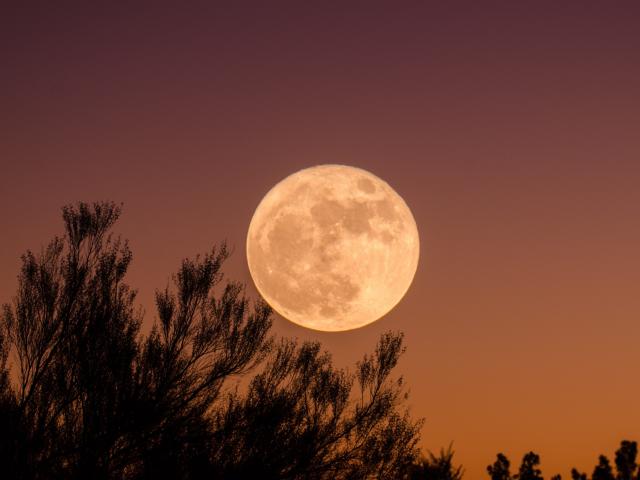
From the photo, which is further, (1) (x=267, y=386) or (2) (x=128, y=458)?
(1) (x=267, y=386)

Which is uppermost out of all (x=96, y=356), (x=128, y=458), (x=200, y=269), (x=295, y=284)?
(x=295, y=284)

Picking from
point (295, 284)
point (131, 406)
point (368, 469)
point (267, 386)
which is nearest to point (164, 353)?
point (131, 406)

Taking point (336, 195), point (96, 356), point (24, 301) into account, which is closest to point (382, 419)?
point (336, 195)

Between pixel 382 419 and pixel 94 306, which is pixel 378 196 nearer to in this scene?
pixel 382 419

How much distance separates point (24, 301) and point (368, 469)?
976cm

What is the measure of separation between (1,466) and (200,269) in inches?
233

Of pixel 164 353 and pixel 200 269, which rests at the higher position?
Answer: pixel 200 269

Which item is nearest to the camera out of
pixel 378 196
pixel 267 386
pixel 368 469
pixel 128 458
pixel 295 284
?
pixel 128 458

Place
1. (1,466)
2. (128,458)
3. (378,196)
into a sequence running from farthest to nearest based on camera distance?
(378,196) → (128,458) → (1,466)

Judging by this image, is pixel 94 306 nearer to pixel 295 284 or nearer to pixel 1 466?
pixel 1 466

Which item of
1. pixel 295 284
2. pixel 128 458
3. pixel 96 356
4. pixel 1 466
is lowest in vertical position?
pixel 1 466

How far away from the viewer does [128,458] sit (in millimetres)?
15797

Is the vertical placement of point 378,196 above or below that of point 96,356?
above

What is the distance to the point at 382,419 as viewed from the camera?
66.7ft
